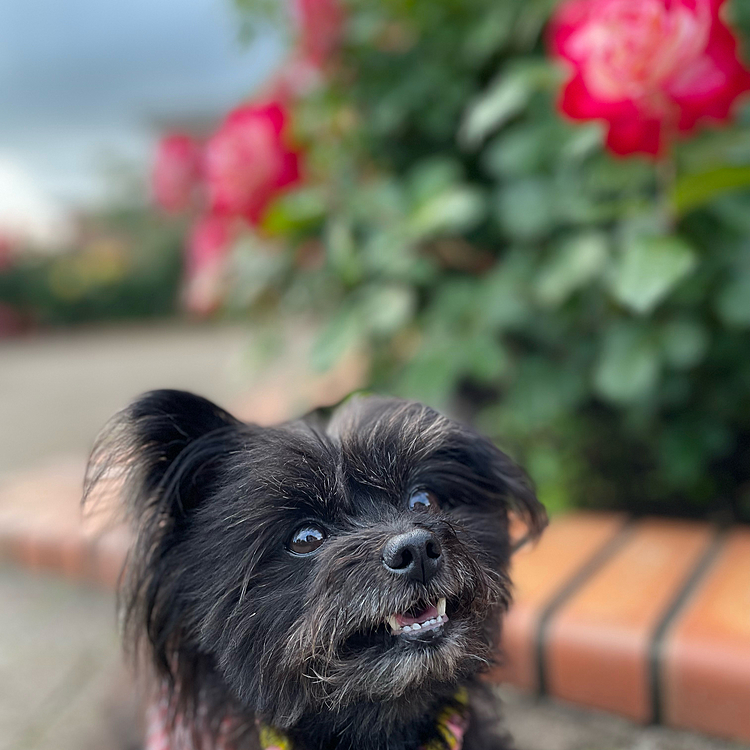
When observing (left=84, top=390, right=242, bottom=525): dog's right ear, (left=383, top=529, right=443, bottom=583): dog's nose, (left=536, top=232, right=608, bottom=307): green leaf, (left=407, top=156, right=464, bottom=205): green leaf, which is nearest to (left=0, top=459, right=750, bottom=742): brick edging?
(left=84, top=390, right=242, bottom=525): dog's right ear

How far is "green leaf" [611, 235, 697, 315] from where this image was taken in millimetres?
1346

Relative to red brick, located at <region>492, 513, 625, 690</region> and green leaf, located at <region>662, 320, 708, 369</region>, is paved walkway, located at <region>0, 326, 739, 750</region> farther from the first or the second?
green leaf, located at <region>662, 320, 708, 369</region>

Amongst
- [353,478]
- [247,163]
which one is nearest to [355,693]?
[353,478]

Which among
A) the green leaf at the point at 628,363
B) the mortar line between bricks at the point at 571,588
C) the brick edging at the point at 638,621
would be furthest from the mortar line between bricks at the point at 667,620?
the green leaf at the point at 628,363

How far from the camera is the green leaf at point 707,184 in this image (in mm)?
1300

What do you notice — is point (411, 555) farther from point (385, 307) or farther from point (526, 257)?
point (526, 257)

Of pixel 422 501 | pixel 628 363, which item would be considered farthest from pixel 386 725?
pixel 628 363

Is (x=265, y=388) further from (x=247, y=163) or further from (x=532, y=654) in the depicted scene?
(x=532, y=654)

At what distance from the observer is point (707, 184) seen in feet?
4.40

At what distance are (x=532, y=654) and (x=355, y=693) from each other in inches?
29.9

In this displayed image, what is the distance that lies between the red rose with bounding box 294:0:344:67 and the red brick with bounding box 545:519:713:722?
5.12 feet

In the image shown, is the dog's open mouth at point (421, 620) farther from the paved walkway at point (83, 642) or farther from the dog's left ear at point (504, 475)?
the paved walkway at point (83, 642)

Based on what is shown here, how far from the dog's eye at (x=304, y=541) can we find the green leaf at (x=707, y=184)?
3.05ft

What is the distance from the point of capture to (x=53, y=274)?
348 inches
